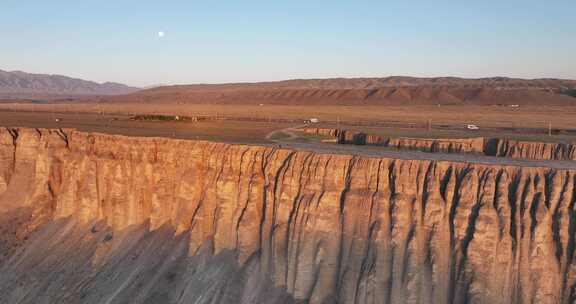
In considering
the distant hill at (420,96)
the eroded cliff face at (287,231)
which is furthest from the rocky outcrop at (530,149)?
the distant hill at (420,96)

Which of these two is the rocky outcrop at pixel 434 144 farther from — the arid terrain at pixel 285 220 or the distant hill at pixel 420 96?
the distant hill at pixel 420 96

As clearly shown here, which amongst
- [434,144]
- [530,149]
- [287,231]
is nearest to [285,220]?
[287,231]

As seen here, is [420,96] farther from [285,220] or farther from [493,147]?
[285,220]

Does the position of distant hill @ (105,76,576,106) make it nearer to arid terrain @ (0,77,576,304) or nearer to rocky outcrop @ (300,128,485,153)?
rocky outcrop @ (300,128,485,153)

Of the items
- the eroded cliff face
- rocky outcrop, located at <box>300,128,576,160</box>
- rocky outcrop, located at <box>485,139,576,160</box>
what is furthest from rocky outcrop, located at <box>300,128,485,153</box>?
the eroded cliff face

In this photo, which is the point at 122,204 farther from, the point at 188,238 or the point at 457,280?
the point at 457,280
